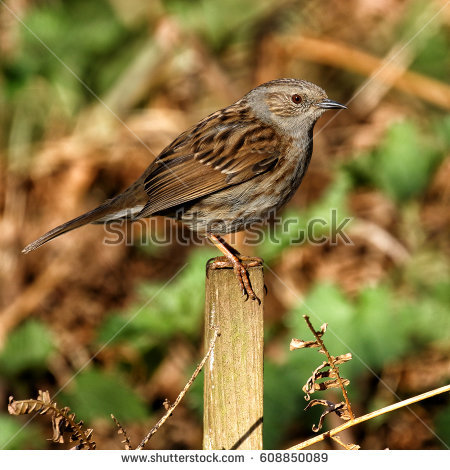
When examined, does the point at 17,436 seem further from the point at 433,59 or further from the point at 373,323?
the point at 433,59

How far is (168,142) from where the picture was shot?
720cm

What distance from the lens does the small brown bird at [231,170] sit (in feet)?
14.1

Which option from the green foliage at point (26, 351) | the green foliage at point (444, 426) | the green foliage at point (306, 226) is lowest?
the green foliage at point (444, 426)

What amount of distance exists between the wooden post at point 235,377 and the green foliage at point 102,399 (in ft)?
7.30

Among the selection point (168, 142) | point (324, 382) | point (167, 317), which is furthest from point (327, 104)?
point (168, 142)

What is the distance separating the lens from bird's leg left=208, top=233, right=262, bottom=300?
3.03 m

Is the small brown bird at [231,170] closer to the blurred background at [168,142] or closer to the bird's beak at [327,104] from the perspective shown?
the bird's beak at [327,104]

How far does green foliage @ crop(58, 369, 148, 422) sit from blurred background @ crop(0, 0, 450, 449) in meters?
0.19

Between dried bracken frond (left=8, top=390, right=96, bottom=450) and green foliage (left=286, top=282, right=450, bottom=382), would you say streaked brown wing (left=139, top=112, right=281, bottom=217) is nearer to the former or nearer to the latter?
green foliage (left=286, top=282, right=450, bottom=382)

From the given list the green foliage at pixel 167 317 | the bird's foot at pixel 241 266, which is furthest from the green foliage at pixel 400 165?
the bird's foot at pixel 241 266

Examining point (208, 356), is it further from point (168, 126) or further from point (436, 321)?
point (168, 126)

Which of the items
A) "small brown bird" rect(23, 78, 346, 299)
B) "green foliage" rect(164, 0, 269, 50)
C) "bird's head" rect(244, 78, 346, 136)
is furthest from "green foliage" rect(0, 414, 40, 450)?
"green foliage" rect(164, 0, 269, 50)

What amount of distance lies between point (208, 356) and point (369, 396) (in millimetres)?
2817
